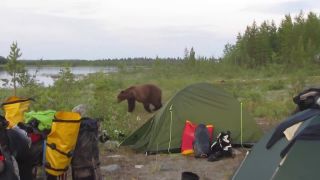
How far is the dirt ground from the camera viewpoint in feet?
24.0

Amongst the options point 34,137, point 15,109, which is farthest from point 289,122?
point 15,109

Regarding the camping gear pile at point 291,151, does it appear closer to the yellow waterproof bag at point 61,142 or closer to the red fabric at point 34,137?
the yellow waterproof bag at point 61,142

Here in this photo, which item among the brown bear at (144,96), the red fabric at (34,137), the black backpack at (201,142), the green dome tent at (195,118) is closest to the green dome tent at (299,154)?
the red fabric at (34,137)

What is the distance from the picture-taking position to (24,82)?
10828 millimetres

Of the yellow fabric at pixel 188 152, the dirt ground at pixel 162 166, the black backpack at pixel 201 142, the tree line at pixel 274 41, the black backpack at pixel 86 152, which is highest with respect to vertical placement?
the tree line at pixel 274 41

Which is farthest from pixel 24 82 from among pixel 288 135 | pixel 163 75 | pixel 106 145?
pixel 163 75

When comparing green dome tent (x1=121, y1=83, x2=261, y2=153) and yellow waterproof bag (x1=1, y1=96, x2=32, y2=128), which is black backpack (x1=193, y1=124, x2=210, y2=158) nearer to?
green dome tent (x1=121, y1=83, x2=261, y2=153)

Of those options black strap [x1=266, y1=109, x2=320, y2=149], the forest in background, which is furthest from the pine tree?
black strap [x1=266, y1=109, x2=320, y2=149]

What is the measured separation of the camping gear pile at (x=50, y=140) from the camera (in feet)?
16.8

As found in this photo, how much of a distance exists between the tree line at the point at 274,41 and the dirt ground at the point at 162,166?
104 ft

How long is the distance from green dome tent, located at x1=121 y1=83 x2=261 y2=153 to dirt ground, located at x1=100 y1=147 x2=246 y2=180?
28 cm

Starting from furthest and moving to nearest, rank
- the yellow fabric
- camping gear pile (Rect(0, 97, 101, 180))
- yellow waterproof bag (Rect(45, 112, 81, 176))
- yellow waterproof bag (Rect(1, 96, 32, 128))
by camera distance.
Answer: the yellow fabric < yellow waterproof bag (Rect(1, 96, 32, 128)) < yellow waterproof bag (Rect(45, 112, 81, 176)) < camping gear pile (Rect(0, 97, 101, 180))

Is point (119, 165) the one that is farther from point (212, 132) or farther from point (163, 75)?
point (163, 75)

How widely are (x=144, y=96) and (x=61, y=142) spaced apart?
33.3 ft
